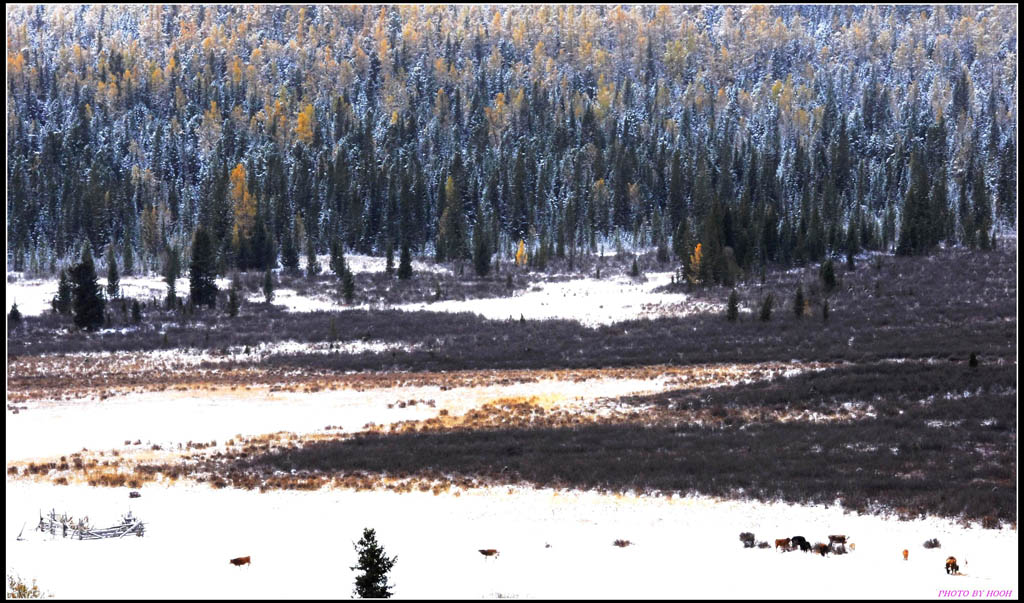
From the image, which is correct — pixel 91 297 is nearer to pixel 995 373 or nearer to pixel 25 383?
pixel 25 383

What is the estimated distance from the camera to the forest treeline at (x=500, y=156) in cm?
11388

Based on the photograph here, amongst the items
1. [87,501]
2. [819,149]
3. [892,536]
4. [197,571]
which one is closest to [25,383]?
[87,501]

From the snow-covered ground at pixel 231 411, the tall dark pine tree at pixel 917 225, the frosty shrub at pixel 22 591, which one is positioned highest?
the tall dark pine tree at pixel 917 225

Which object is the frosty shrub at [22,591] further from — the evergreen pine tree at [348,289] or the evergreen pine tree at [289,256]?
the evergreen pine tree at [289,256]

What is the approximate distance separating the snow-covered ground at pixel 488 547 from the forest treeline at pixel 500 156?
68.5 m

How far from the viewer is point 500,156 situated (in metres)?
149

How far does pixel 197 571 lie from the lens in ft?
49.0

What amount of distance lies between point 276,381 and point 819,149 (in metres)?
123

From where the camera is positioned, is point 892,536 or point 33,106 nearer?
point 892,536

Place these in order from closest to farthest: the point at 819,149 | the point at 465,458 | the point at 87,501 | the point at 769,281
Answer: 1. the point at 87,501
2. the point at 465,458
3. the point at 769,281
4. the point at 819,149

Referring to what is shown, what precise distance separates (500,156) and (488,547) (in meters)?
135

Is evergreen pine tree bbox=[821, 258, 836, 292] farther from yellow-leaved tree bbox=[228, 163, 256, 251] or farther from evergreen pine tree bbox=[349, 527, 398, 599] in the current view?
evergreen pine tree bbox=[349, 527, 398, 599]

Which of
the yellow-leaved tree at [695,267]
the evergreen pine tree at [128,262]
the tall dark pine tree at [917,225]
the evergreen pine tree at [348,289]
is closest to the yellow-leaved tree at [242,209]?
the evergreen pine tree at [128,262]

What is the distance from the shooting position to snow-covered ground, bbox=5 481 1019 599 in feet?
46.1
